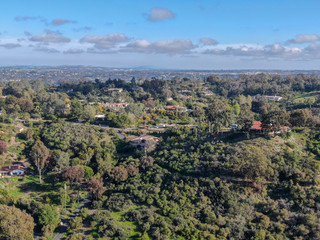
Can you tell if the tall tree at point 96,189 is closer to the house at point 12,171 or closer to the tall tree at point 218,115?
the house at point 12,171

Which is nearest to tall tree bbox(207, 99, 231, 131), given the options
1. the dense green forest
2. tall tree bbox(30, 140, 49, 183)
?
the dense green forest

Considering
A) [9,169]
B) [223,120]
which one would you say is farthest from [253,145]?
[9,169]

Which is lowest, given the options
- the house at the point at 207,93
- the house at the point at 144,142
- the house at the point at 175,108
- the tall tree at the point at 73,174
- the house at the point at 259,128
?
the tall tree at the point at 73,174

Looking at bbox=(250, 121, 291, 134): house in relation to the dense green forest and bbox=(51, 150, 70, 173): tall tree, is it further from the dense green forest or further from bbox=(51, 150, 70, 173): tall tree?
bbox=(51, 150, 70, 173): tall tree

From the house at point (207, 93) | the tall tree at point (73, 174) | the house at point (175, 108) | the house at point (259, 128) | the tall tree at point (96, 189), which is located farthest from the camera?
the house at point (207, 93)

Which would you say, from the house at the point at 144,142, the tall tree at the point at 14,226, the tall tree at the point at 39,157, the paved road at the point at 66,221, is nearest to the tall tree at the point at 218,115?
the house at the point at 144,142

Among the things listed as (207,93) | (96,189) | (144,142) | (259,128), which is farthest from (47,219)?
(207,93)
